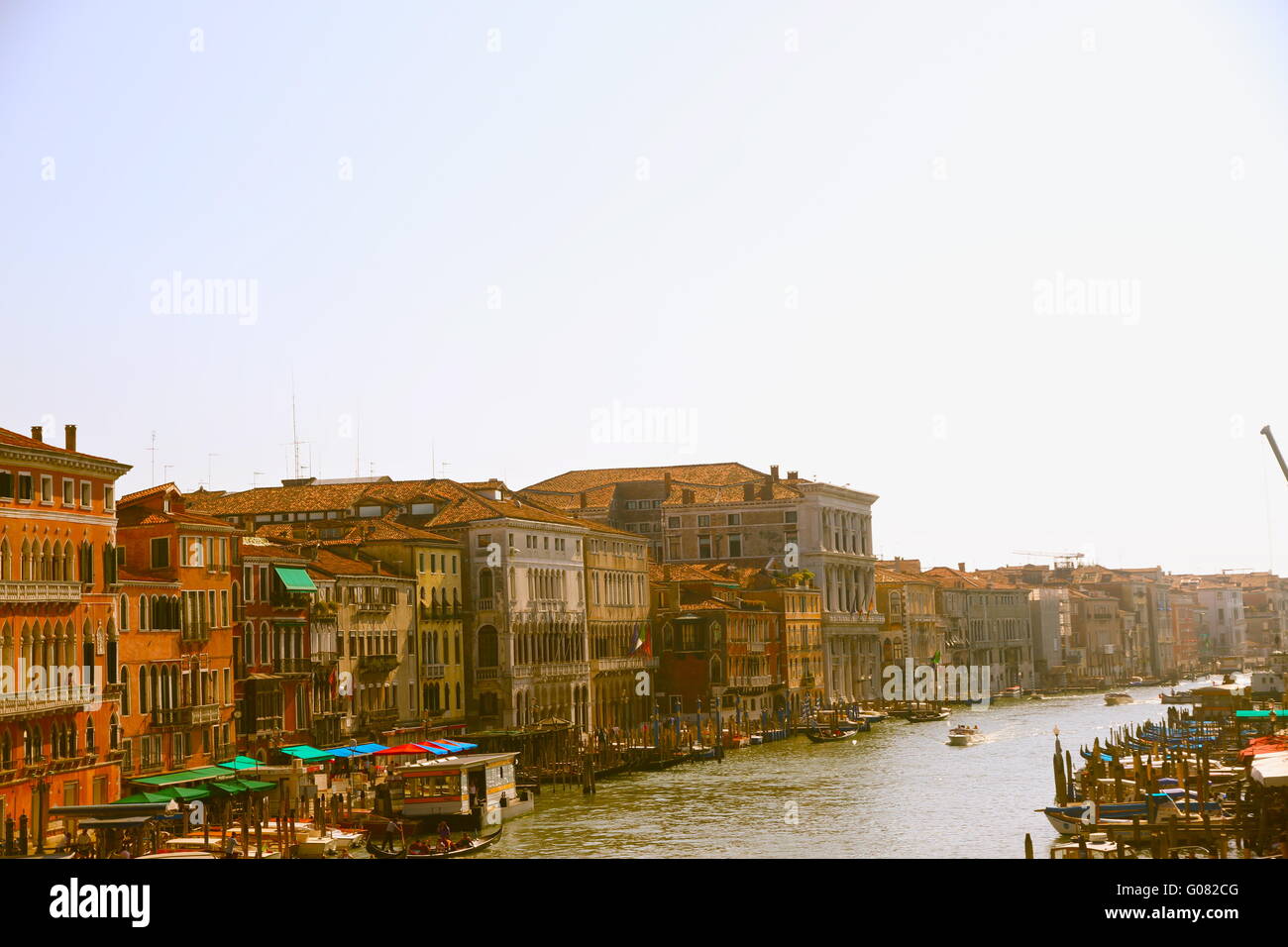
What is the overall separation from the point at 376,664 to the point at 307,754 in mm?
6496

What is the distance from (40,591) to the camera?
96.6 ft

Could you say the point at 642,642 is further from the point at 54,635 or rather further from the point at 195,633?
the point at 54,635

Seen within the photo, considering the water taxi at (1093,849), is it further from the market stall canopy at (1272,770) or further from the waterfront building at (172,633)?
the waterfront building at (172,633)

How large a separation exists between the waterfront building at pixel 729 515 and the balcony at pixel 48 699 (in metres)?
42.5

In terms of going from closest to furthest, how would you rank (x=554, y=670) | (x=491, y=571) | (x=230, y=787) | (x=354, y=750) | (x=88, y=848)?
(x=88, y=848), (x=230, y=787), (x=354, y=750), (x=491, y=571), (x=554, y=670)

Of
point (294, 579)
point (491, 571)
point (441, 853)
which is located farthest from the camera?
point (491, 571)

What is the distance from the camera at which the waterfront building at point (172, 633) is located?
32.4 metres

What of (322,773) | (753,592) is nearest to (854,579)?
(753,592)

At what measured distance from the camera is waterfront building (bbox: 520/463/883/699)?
75125 mm

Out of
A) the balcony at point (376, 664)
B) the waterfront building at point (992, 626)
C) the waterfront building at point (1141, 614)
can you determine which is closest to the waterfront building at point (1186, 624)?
the waterfront building at point (1141, 614)

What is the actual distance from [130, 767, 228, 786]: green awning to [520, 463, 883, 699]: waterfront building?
3999 centimetres

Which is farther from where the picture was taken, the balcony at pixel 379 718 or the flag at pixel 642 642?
the flag at pixel 642 642

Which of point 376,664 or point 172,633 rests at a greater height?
→ point 172,633

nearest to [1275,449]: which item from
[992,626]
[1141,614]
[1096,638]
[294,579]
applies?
[294,579]
